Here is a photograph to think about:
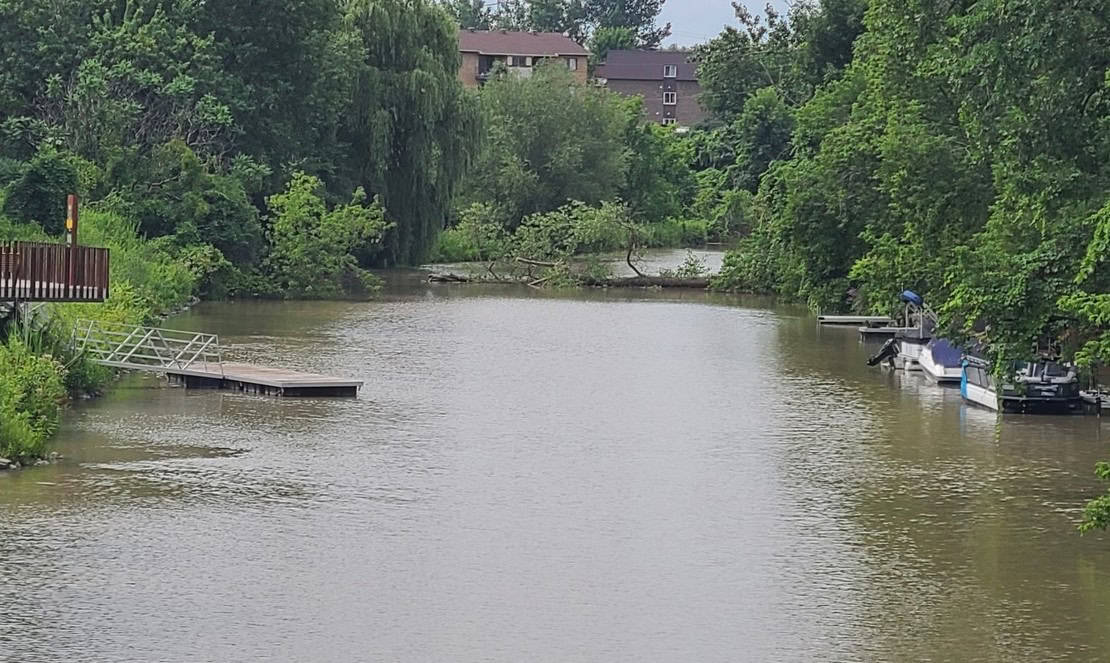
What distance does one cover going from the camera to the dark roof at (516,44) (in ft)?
442

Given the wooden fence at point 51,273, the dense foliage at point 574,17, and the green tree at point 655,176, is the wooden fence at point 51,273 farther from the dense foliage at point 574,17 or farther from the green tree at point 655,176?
the dense foliage at point 574,17

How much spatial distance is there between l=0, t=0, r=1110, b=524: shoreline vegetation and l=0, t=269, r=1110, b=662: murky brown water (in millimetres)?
1952

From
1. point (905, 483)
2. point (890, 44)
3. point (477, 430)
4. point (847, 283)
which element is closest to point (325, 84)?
point (847, 283)

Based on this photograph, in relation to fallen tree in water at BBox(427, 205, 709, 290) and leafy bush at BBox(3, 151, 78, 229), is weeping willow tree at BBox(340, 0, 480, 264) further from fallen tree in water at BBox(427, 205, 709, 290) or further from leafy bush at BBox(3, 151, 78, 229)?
leafy bush at BBox(3, 151, 78, 229)

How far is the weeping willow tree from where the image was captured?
208 feet

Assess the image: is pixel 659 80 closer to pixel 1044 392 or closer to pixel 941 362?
pixel 941 362

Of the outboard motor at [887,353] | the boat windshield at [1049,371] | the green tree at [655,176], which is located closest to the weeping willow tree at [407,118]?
the green tree at [655,176]

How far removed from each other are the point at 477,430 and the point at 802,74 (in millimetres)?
36236

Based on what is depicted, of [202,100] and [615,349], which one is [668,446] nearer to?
[615,349]

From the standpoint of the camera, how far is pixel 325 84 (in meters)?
61.6

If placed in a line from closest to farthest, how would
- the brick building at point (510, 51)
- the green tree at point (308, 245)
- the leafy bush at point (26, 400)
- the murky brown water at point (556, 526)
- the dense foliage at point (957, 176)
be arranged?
the murky brown water at point (556, 526) < the dense foliage at point (957, 176) < the leafy bush at point (26, 400) < the green tree at point (308, 245) < the brick building at point (510, 51)

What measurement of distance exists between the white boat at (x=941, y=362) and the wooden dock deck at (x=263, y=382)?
38.9 feet

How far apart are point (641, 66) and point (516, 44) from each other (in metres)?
20.5

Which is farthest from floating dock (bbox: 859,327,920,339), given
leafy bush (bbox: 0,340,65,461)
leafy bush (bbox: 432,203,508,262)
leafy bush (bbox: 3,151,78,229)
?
leafy bush (bbox: 432,203,508,262)
